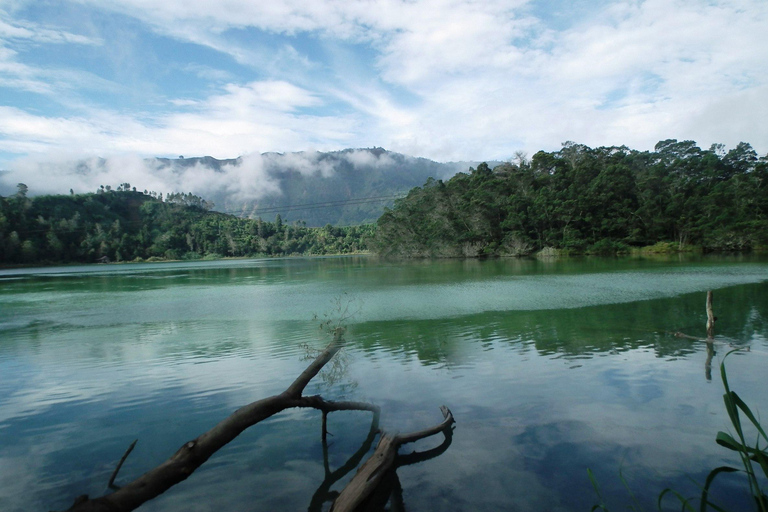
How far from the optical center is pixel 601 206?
61438 millimetres

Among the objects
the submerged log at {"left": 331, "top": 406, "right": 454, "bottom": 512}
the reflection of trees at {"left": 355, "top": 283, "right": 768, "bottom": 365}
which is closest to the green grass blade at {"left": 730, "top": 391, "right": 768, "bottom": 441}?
the submerged log at {"left": 331, "top": 406, "right": 454, "bottom": 512}

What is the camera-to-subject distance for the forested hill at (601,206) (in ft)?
175

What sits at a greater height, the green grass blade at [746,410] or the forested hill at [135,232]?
the forested hill at [135,232]

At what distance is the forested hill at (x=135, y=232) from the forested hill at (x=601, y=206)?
59.2 meters

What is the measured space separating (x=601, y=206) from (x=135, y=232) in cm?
10526

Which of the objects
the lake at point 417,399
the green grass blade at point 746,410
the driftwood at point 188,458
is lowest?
the lake at point 417,399

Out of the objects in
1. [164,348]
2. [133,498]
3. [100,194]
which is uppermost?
[100,194]

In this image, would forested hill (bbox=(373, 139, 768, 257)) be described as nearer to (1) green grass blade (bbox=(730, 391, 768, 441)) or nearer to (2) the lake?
(2) the lake

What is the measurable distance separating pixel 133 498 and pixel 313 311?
16425 mm

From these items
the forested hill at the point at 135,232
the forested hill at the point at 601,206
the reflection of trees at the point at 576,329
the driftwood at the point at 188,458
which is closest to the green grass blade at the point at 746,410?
the driftwood at the point at 188,458

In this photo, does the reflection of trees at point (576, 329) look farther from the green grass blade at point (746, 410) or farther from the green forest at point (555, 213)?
the green forest at point (555, 213)

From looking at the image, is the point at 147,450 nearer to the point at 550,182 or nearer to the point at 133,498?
the point at 133,498

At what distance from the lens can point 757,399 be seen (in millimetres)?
7352

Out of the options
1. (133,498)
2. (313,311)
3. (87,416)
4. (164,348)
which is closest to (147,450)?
(87,416)
